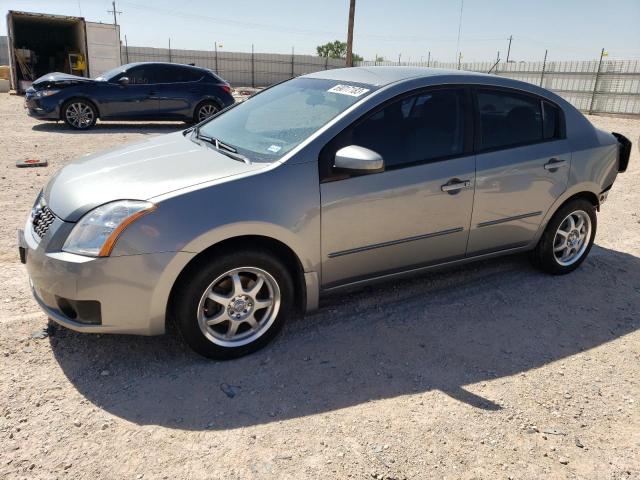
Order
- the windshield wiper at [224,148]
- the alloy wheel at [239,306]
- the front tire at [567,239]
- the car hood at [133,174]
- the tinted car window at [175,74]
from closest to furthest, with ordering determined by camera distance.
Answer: the car hood at [133,174]
the alloy wheel at [239,306]
the windshield wiper at [224,148]
the front tire at [567,239]
the tinted car window at [175,74]

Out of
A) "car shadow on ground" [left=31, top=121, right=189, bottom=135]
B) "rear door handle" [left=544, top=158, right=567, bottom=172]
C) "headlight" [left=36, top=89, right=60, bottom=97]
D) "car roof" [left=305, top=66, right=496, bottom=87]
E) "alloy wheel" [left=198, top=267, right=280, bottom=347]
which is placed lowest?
"car shadow on ground" [left=31, top=121, right=189, bottom=135]

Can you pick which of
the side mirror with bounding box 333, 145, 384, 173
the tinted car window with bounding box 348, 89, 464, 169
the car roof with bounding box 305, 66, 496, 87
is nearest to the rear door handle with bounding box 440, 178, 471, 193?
the tinted car window with bounding box 348, 89, 464, 169

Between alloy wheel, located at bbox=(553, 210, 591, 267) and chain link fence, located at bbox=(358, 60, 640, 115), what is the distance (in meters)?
17.4

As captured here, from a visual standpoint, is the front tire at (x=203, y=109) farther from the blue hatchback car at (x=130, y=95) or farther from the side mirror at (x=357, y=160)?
the side mirror at (x=357, y=160)

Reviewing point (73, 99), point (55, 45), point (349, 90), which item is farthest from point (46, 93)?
point (55, 45)

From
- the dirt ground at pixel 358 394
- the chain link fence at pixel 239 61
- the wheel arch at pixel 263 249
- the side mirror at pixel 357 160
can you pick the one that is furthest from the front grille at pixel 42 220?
the chain link fence at pixel 239 61

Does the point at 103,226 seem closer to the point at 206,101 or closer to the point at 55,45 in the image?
the point at 206,101

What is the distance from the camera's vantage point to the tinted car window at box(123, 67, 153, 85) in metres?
12.0

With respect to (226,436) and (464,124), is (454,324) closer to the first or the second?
(464,124)

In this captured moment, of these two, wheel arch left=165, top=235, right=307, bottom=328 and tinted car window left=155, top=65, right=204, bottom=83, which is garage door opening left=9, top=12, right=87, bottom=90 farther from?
wheel arch left=165, top=235, right=307, bottom=328

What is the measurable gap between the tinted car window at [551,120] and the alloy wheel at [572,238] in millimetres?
727

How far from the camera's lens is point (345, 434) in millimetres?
2617

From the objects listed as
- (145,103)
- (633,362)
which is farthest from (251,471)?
(145,103)

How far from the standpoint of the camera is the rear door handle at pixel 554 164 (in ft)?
13.6
